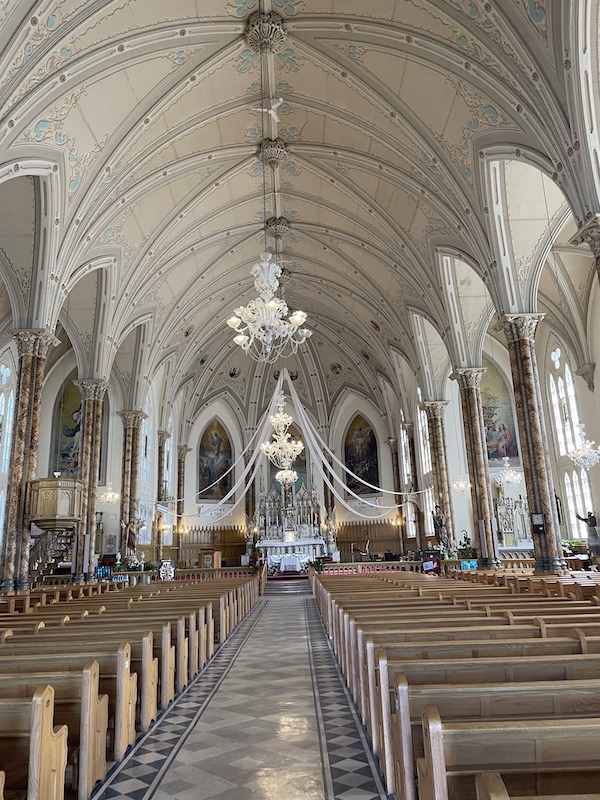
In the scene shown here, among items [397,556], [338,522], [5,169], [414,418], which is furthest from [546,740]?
[338,522]

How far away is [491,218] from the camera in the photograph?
49.3ft

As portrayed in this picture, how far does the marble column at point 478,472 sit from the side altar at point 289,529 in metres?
14.1

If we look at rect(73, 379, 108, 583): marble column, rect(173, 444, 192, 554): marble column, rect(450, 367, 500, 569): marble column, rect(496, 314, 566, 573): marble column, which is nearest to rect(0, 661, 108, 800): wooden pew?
rect(496, 314, 566, 573): marble column

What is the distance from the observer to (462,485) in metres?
24.3

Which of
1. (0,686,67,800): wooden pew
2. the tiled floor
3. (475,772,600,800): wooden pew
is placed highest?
(475,772,600,800): wooden pew

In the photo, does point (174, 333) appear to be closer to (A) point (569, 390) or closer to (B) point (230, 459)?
(B) point (230, 459)

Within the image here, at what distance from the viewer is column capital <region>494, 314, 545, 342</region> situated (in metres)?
15.2

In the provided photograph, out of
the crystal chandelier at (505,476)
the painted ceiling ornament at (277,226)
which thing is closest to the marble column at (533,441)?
the crystal chandelier at (505,476)

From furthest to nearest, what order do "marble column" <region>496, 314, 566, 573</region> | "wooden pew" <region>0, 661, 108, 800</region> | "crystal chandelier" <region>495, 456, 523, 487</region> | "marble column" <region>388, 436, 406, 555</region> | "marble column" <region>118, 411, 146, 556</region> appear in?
"marble column" <region>388, 436, 406, 555</region> → "crystal chandelier" <region>495, 456, 523, 487</region> → "marble column" <region>118, 411, 146, 556</region> → "marble column" <region>496, 314, 566, 573</region> → "wooden pew" <region>0, 661, 108, 800</region>

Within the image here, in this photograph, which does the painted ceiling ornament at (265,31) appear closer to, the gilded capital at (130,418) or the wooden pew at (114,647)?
the wooden pew at (114,647)

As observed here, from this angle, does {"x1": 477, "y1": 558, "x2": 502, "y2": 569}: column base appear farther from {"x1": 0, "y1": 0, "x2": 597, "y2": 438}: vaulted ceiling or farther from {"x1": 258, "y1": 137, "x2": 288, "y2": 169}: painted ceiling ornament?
{"x1": 258, "y1": 137, "x2": 288, "y2": 169}: painted ceiling ornament

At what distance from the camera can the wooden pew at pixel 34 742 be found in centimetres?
295

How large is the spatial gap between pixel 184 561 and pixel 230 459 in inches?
328

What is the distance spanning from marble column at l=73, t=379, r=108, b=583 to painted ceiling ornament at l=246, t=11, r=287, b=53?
37.6ft
